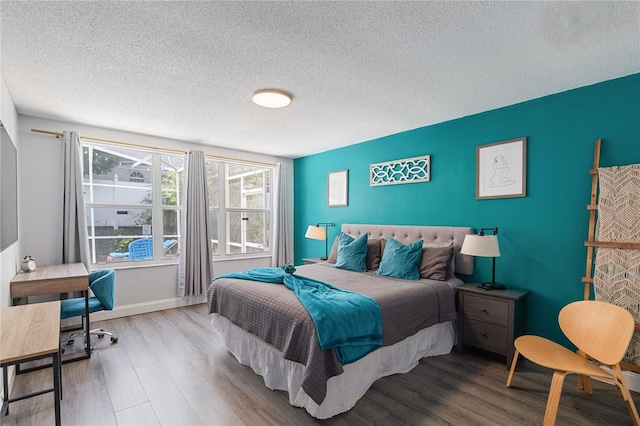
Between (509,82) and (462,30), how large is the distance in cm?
106

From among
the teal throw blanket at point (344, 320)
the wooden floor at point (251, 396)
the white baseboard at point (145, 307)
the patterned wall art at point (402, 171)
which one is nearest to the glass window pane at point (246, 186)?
the white baseboard at point (145, 307)

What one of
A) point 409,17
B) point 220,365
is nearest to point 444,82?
point 409,17

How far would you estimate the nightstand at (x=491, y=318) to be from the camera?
2.76 metres

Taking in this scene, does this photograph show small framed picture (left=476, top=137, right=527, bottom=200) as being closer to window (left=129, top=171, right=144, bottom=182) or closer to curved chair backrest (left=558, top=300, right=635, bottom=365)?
curved chair backrest (left=558, top=300, right=635, bottom=365)

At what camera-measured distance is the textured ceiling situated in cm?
175

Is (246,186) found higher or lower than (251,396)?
higher

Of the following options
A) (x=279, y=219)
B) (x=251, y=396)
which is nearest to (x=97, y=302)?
(x=251, y=396)

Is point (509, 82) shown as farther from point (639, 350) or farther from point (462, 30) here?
point (639, 350)

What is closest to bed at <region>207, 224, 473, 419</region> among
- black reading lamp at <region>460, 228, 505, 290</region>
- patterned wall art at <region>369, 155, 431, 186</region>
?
black reading lamp at <region>460, 228, 505, 290</region>

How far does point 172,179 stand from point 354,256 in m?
3.02

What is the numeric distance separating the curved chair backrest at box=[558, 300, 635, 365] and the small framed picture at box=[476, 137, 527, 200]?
121 cm

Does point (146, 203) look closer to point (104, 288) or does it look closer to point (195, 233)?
point (195, 233)

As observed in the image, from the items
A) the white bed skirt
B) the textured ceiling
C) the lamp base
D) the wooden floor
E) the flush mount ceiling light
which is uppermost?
the textured ceiling

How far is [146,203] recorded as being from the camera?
4.49m
